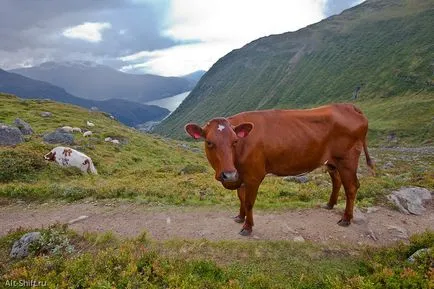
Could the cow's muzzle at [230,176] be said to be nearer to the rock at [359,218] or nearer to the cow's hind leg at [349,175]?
the cow's hind leg at [349,175]

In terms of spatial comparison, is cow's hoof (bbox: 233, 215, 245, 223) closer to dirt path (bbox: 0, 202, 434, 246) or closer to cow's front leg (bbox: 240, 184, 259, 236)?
dirt path (bbox: 0, 202, 434, 246)

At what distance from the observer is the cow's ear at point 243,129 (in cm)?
1047

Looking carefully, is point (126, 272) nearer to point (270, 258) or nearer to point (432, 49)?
point (270, 258)

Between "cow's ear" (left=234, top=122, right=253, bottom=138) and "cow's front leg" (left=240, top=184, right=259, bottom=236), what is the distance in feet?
5.47

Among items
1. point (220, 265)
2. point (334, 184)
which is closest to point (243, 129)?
point (220, 265)

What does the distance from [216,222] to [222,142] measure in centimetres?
417

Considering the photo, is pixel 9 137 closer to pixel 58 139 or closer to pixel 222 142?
pixel 58 139

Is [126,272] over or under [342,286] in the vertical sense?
over

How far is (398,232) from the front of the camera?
12508 millimetres

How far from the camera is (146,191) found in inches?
663

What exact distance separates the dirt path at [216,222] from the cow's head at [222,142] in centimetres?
290

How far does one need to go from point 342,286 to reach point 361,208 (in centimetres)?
573

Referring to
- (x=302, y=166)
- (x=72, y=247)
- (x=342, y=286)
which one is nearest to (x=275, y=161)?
(x=302, y=166)

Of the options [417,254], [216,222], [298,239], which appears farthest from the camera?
[216,222]
